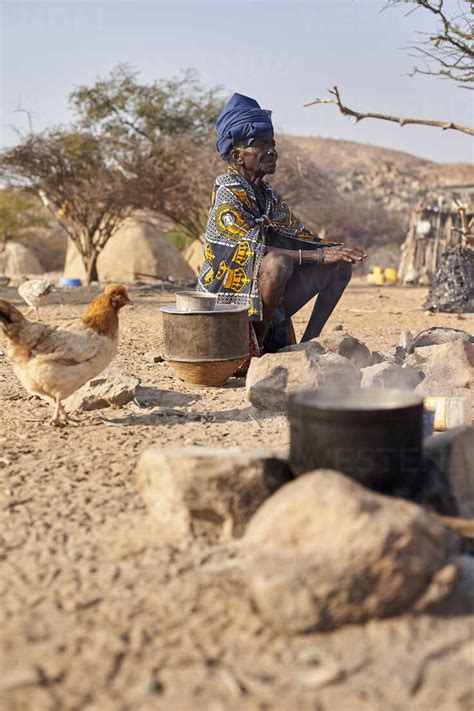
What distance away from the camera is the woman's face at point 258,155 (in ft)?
18.4

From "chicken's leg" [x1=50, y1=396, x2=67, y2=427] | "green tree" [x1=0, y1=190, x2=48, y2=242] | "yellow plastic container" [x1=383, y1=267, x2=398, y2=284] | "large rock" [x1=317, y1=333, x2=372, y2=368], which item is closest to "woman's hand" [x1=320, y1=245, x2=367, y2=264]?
"large rock" [x1=317, y1=333, x2=372, y2=368]

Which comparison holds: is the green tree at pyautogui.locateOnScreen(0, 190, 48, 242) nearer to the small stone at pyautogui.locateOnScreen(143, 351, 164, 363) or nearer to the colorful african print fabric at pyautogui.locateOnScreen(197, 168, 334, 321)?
the small stone at pyautogui.locateOnScreen(143, 351, 164, 363)

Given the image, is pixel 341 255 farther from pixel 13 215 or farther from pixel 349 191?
pixel 349 191

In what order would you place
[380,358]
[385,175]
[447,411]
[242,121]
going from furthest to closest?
[385,175], [380,358], [242,121], [447,411]

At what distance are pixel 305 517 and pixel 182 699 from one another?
627 mm

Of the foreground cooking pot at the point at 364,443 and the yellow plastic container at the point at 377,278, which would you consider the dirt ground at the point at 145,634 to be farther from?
the yellow plastic container at the point at 377,278

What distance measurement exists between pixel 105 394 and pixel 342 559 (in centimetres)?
289

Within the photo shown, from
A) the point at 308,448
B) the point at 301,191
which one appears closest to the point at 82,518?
the point at 308,448

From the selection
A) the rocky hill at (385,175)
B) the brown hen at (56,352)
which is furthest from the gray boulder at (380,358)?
the rocky hill at (385,175)

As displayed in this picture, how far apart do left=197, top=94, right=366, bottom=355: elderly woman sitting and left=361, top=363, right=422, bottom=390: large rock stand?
3.31ft

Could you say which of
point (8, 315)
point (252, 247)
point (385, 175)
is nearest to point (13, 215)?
point (252, 247)

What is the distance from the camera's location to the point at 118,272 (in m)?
18.8

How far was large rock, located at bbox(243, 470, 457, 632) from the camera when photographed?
2.22 m

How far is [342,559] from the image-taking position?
7.32ft
